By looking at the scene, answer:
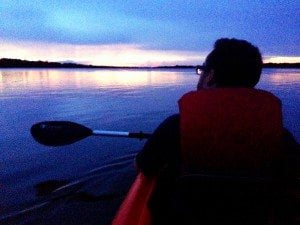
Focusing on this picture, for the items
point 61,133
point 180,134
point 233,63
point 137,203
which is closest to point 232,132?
point 180,134

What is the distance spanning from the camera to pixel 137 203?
304cm

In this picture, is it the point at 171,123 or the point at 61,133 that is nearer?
the point at 171,123

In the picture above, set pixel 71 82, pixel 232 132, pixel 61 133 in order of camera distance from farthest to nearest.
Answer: pixel 71 82, pixel 61 133, pixel 232 132

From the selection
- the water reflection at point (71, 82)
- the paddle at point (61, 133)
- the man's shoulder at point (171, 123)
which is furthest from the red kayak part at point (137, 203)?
the water reflection at point (71, 82)

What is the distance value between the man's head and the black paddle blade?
452 cm

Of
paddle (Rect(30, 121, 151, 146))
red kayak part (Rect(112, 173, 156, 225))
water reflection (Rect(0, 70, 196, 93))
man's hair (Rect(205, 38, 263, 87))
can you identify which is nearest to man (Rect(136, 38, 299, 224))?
man's hair (Rect(205, 38, 263, 87))

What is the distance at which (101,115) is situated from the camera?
52.9ft

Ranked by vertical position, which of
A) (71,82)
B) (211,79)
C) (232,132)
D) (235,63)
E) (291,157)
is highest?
(235,63)

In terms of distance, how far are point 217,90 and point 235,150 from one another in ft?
1.42

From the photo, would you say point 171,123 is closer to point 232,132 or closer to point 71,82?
point 232,132

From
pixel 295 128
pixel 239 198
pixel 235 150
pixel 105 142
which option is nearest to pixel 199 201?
pixel 239 198

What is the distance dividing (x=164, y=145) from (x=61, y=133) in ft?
14.9

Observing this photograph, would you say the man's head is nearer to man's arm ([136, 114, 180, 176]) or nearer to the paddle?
man's arm ([136, 114, 180, 176])

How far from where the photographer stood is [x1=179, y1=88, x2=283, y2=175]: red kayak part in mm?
2365
